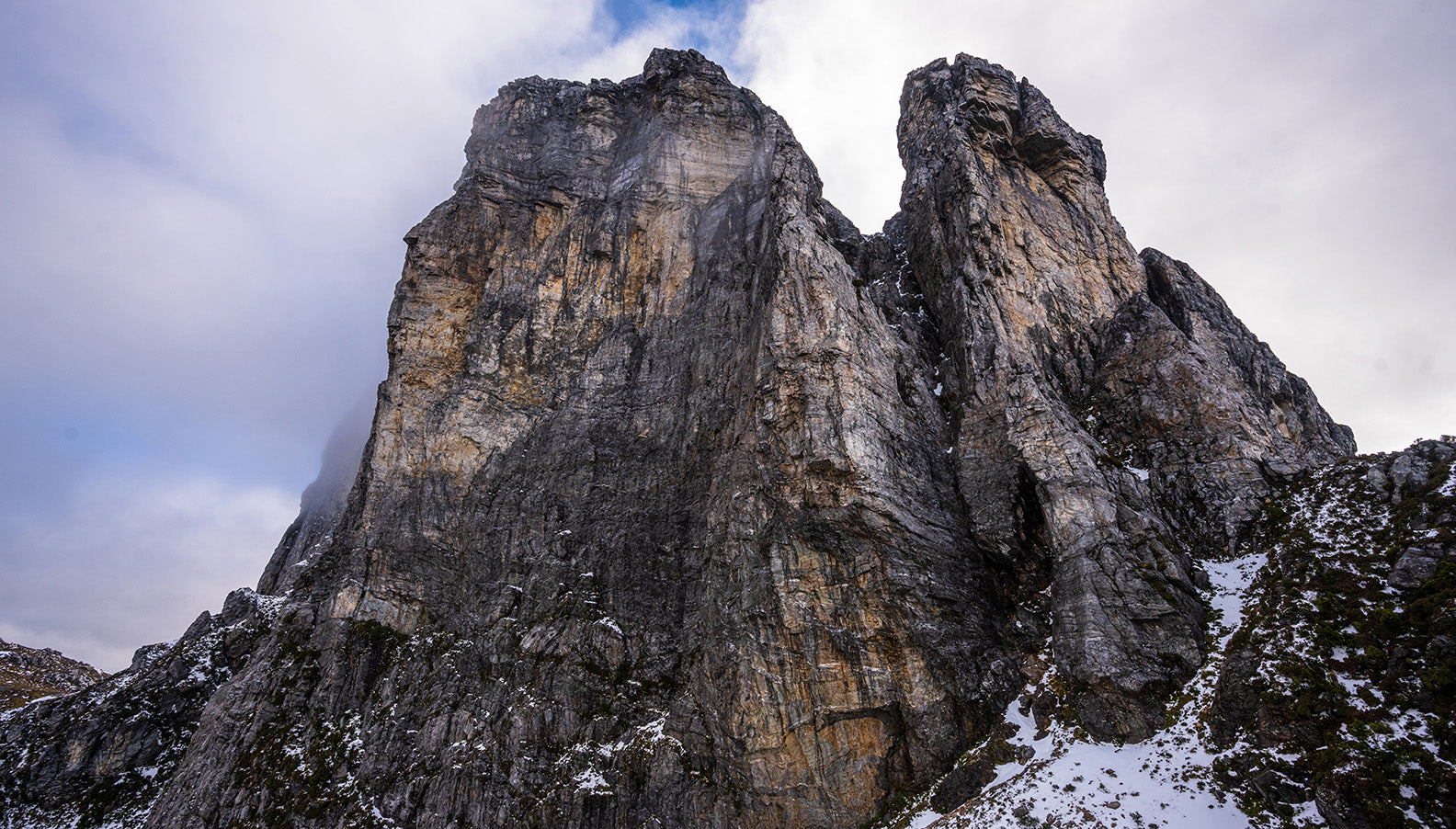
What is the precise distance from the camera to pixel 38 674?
226 feet

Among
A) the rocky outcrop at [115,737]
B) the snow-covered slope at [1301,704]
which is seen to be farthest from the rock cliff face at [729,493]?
the snow-covered slope at [1301,704]

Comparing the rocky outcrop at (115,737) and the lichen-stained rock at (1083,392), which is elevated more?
the lichen-stained rock at (1083,392)

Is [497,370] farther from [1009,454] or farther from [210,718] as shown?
[1009,454]

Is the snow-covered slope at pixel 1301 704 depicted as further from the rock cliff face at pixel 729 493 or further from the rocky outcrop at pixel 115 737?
the rocky outcrop at pixel 115 737

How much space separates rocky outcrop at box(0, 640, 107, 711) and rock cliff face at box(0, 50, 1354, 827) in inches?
1086

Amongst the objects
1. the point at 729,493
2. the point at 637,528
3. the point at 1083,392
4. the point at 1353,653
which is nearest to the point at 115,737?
the point at 637,528

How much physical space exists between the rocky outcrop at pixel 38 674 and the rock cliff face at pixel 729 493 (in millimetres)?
27580

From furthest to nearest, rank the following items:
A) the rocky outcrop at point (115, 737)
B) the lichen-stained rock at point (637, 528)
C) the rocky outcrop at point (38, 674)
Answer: the rocky outcrop at point (38, 674) → the rocky outcrop at point (115, 737) → the lichen-stained rock at point (637, 528)

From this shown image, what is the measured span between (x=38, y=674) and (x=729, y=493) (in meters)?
85.0

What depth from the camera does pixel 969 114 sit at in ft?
143

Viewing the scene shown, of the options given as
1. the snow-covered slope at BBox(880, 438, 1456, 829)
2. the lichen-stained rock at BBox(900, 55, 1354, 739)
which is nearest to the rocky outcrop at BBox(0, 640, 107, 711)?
the snow-covered slope at BBox(880, 438, 1456, 829)

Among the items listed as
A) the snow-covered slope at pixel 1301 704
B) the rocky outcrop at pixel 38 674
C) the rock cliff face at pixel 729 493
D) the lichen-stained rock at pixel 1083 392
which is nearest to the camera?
the snow-covered slope at pixel 1301 704

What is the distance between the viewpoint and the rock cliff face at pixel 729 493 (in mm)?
26625

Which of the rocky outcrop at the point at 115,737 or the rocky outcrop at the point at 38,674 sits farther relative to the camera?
the rocky outcrop at the point at 38,674
